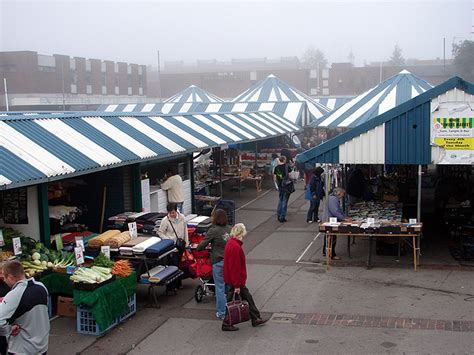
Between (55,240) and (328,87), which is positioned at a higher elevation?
(328,87)

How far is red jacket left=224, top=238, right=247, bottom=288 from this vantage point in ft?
26.1

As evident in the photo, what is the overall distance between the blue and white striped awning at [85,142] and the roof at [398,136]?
3.78 m

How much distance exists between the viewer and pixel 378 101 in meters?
22.2

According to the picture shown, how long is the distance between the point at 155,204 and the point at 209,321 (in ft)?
20.0

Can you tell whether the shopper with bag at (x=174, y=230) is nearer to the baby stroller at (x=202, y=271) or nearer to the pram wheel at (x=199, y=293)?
the baby stroller at (x=202, y=271)

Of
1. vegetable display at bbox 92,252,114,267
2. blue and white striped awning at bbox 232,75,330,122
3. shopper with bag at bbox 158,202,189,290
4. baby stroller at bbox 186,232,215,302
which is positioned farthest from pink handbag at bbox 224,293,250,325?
blue and white striped awning at bbox 232,75,330,122

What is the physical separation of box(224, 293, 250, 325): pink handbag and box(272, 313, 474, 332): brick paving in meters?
0.72

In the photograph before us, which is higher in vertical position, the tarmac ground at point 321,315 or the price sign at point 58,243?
the price sign at point 58,243

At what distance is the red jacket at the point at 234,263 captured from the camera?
795cm

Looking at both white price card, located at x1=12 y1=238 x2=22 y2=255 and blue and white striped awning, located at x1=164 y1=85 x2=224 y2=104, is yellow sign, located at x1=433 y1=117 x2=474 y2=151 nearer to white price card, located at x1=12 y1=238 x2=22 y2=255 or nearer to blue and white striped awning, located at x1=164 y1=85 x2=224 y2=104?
white price card, located at x1=12 y1=238 x2=22 y2=255

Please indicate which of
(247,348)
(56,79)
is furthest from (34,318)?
(56,79)

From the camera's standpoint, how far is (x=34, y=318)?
5.77 m

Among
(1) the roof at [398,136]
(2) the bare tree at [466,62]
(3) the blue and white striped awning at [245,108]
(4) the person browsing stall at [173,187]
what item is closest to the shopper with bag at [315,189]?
(1) the roof at [398,136]

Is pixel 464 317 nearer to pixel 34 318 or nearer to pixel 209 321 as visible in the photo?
pixel 209 321
